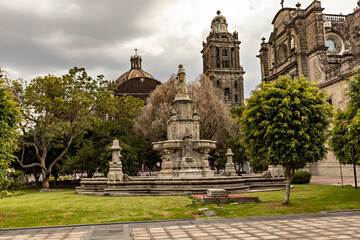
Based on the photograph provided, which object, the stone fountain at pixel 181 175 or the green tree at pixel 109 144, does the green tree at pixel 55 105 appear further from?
the stone fountain at pixel 181 175

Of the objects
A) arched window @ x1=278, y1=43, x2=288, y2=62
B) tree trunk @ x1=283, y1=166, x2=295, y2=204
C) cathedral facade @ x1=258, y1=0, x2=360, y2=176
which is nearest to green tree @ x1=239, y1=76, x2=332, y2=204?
tree trunk @ x1=283, y1=166, x2=295, y2=204

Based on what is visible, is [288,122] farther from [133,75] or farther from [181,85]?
[133,75]

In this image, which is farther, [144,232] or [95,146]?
[95,146]

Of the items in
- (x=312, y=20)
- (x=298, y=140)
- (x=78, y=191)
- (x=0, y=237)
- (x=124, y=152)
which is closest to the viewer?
(x=0, y=237)

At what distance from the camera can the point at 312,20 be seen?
1583 inches

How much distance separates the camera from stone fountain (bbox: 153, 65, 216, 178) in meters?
18.0

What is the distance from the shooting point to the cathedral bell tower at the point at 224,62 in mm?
75000

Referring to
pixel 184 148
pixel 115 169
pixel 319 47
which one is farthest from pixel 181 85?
pixel 319 47

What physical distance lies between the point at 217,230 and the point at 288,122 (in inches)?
228

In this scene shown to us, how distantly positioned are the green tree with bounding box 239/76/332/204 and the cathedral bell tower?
61630 mm

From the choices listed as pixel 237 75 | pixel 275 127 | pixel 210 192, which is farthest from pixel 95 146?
pixel 237 75

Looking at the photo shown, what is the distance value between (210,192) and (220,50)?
2631 inches

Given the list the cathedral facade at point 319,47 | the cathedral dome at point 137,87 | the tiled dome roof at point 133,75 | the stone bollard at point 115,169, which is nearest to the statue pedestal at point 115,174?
the stone bollard at point 115,169

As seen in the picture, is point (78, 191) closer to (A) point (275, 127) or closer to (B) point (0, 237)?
(B) point (0, 237)
